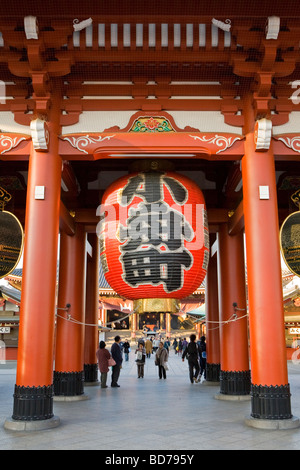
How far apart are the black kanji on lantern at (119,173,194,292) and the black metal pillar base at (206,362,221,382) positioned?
8.19 meters

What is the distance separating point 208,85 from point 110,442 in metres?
6.89

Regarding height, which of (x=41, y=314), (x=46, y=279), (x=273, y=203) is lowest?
(x=41, y=314)

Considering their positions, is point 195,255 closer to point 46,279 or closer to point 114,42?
point 46,279

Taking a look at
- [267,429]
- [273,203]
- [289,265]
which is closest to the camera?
[267,429]

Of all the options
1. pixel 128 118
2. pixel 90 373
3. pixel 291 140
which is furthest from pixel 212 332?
pixel 128 118

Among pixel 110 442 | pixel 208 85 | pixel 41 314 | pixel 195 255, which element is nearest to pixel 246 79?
pixel 208 85

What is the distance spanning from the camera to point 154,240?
7.14m

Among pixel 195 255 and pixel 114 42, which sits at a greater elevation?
pixel 114 42

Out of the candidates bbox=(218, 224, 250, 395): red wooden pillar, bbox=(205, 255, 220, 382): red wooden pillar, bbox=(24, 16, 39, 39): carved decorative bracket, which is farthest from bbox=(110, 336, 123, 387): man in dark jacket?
bbox=(24, 16, 39, 39): carved decorative bracket

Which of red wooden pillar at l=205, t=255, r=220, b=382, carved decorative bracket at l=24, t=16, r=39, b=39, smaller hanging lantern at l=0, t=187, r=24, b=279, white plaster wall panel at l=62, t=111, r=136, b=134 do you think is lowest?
red wooden pillar at l=205, t=255, r=220, b=382

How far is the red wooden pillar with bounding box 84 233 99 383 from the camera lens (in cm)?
1410

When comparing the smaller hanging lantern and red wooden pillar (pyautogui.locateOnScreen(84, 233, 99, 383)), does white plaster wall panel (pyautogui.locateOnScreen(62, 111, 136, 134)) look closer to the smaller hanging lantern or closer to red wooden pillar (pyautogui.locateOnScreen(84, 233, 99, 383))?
the smaller hanging lantern

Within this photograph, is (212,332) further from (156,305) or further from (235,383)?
(156,305)

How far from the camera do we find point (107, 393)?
39.5ft
